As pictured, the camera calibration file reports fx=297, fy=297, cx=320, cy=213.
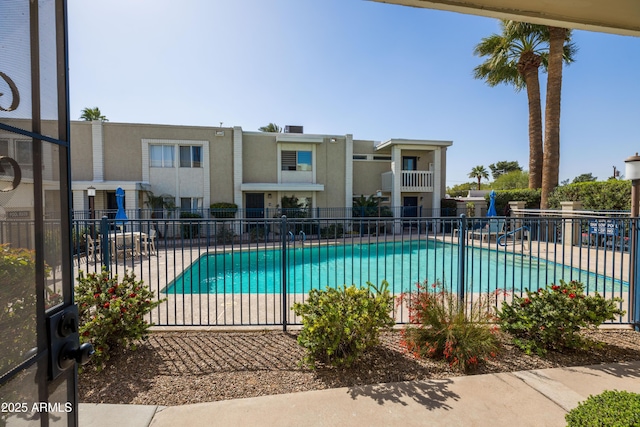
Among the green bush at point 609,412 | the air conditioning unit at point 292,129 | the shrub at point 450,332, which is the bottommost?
the shrub at point 450,332

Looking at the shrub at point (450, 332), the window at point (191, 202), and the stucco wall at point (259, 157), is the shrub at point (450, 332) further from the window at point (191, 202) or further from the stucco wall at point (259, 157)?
the window at point (191, 202)

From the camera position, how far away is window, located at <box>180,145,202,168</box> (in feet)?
60.7

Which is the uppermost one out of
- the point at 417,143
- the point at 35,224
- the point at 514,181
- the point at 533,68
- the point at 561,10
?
the point at 533,68

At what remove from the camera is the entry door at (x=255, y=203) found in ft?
64.2

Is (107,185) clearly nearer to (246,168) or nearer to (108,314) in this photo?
(246,168)

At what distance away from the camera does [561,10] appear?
8.16ft

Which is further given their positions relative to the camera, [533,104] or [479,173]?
[479,173]

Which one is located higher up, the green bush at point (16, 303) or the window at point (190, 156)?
the window at point (190, 156)

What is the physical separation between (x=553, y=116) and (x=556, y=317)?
1573cm

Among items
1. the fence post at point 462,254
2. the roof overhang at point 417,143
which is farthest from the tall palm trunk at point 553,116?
the fence post at point 462,254

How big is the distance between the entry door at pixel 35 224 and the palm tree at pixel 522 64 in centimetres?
1998

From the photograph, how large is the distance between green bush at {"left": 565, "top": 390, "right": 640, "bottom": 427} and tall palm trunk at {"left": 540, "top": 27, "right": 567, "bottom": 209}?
662 inches

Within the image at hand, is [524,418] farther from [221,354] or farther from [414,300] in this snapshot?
[221,354]

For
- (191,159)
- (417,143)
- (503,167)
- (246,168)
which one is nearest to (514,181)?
(503,167)
